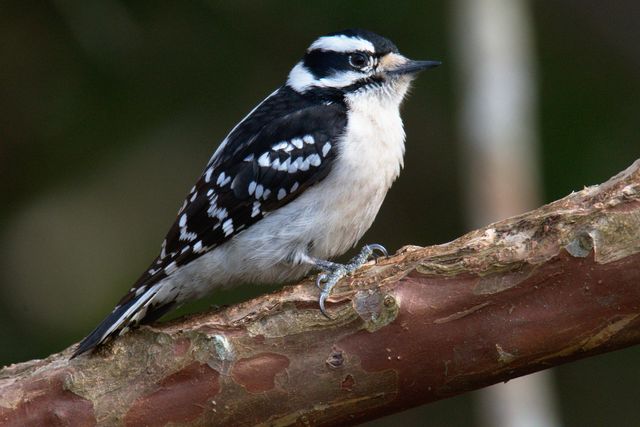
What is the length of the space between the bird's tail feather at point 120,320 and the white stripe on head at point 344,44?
1.44 m

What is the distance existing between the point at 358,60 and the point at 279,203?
33.4 inches

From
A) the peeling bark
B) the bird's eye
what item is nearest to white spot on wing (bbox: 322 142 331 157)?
the bird's eye

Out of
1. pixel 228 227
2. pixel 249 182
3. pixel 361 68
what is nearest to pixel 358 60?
pixel 361 68

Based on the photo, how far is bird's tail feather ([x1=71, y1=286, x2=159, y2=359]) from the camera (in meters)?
3.70

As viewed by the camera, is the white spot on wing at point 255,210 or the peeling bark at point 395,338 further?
the white spot on wing at point 255,210

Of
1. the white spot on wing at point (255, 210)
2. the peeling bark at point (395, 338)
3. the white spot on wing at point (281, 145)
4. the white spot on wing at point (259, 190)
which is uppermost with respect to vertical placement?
the white spot on wing at point (281, 145)

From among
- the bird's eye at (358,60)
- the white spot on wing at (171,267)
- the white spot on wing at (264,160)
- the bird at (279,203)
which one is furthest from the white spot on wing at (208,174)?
the bird's eye at (358,60)

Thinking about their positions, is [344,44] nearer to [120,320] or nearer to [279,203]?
[279,203]

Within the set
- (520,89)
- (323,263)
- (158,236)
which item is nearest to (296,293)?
(323,263)

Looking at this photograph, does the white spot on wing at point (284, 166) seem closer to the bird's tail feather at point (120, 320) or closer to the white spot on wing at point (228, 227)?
the white spot on wing at point (228, 227)

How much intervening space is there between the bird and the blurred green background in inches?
89.9

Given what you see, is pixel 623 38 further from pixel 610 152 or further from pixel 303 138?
pixel 303 138

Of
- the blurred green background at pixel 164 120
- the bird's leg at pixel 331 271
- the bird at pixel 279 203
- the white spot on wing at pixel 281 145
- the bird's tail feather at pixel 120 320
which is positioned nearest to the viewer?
A: the bird's leg at pixel 331 271

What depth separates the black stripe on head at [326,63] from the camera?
4.65 m
